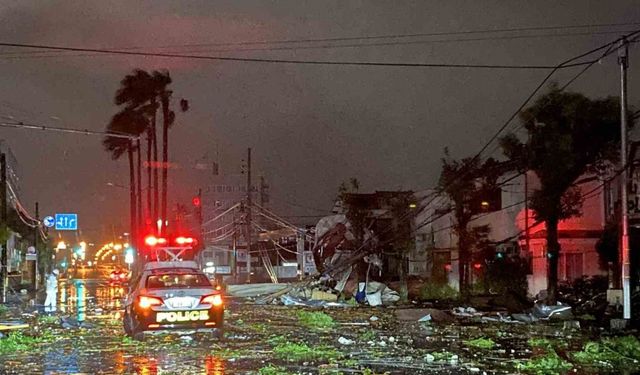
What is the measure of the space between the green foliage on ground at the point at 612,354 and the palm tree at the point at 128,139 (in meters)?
41.5

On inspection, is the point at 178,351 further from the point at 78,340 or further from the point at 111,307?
the point at 111,307

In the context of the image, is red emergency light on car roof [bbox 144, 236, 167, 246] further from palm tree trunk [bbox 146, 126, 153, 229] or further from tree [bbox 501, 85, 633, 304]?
palm tree trunk [bbox 146, 126, 153, 229]

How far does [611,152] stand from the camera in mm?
31500

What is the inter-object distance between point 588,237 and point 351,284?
36.0 ft

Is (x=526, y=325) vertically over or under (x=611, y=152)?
under

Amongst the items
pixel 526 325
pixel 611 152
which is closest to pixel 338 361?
pixel 526 325

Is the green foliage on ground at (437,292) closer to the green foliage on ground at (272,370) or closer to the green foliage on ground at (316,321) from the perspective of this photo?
the green foliage on ground at (316,321)

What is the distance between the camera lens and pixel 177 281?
19109mm

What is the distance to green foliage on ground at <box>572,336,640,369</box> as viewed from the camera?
15.3 meters

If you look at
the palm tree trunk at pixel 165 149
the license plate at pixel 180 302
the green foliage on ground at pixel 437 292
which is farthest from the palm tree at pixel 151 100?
the license plate at pixel 180 302

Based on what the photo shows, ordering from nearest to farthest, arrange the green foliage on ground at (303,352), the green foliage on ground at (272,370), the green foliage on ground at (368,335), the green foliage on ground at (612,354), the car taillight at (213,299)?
the green foliage on ground at (272,370), the green foliage on ground at (612,354), the green foliage on ground at (303,352), the car taillight at (213,299), the green foliage on ground at (368,335)

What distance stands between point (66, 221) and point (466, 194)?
89.4 ft

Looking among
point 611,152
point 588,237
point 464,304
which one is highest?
point 611,152

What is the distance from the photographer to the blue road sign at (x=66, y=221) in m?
53.6
